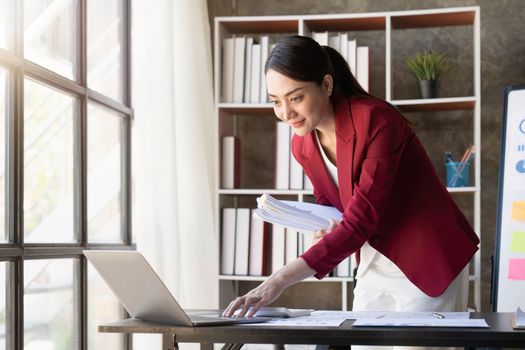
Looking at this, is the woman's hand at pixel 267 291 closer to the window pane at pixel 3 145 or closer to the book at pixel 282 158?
the window pane at pixel 3 145

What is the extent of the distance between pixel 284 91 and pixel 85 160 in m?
1.19

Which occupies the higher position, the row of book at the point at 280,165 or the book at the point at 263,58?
the book at the point at 263,58

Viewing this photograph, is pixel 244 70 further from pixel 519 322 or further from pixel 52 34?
pixel 519 322

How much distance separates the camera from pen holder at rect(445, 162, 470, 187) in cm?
365

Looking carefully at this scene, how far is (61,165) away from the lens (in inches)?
108

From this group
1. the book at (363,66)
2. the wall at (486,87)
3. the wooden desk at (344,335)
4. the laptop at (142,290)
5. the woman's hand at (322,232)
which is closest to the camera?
the wooden desk at (344,335)

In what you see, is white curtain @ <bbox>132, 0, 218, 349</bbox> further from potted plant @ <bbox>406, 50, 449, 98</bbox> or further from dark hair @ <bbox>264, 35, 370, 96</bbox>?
dark hair @ <bbox>264, 35, 370, 96</bbox>

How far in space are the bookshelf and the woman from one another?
5.19 feet

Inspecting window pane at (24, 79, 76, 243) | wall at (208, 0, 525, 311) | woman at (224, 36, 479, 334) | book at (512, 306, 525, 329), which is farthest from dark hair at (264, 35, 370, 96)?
wall at (208, 0, 525, 311)

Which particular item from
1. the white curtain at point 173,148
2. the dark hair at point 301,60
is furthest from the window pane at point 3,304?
the dark hair at point 301,60

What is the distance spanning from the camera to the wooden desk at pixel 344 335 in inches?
55.3

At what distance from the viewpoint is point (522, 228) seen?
3551 mm

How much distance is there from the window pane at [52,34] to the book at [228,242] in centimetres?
114

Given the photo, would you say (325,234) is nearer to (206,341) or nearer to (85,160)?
(206,341)
